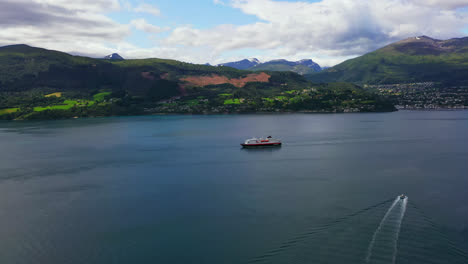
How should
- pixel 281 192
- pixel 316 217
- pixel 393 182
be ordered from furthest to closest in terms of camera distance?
pixel 393 182
pixel 281 192
pixel 316 217

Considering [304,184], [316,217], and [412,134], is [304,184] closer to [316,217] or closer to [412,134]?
[316,217]

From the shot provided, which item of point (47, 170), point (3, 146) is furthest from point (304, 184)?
point (3, 146)

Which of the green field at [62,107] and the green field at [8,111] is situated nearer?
the green field at [8,111]

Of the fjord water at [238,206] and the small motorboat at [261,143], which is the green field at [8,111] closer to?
the fjord water at [238,206]

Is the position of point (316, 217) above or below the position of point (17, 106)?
below

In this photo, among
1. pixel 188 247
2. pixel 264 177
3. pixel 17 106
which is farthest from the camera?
pixel 17 106

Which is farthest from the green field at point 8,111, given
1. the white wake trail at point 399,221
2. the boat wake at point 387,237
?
the boat wake at point 387,237

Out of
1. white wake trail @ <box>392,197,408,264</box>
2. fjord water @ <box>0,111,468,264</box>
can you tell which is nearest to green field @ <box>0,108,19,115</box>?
fjord water @ <box>0,111,468,264</box>
